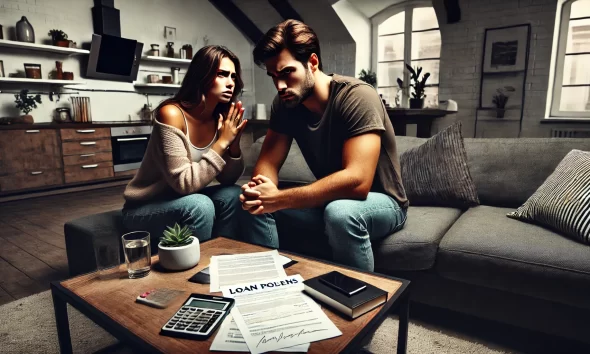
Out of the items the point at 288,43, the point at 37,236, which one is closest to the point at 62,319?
the point at 288,43

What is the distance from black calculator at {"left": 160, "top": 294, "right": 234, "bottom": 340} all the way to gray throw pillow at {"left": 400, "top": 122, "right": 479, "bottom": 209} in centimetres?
121

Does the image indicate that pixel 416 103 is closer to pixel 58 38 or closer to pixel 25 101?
pixel 58 38

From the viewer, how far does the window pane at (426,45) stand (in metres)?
5.46

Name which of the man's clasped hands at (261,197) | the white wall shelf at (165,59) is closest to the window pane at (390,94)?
the white wall shelf at (165,59)

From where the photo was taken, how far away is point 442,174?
1.76m

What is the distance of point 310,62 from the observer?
1496 mm

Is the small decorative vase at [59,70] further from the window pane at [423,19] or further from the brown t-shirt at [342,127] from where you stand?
the window pane at [423,19]

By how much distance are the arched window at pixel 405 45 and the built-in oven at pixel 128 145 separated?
357cm

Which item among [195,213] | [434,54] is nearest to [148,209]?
[195,213]

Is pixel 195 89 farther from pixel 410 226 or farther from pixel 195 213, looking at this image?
pixel 410 226

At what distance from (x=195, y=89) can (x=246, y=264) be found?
34.5 inches

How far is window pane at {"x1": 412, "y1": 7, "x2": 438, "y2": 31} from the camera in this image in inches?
215

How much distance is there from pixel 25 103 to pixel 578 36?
628cm

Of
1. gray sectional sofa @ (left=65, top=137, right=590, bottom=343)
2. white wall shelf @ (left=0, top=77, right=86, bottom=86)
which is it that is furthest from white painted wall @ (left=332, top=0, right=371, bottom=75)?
gray sectional sofa @ (left=65, top=137, right=590, bottom=343)
